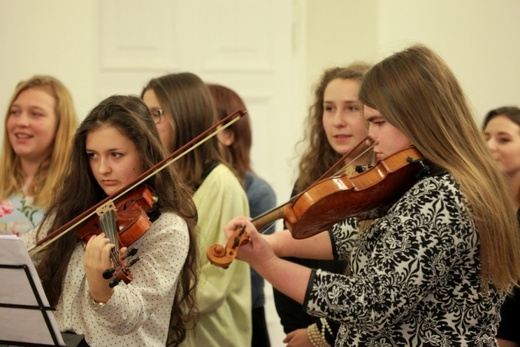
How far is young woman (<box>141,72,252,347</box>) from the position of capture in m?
2.63

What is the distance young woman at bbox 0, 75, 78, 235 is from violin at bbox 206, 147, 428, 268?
135 centimetres

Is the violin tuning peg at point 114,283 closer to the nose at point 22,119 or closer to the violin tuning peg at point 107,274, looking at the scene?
the violin tuning peg at point 107,274

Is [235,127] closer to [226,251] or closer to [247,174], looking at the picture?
[247,174]

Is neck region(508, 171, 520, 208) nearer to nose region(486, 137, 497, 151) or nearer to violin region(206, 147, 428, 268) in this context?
nose region(486, 137, 497, 151)

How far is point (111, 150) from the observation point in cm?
223

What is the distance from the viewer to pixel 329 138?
105 inches

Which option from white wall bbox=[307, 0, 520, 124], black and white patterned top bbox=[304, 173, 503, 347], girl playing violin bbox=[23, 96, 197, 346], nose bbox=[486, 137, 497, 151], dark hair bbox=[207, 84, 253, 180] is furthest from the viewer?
white wall bbox=[307, 0, 520, 124]

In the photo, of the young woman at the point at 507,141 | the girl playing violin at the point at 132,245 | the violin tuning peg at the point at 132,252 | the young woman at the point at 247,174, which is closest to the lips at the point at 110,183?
the girl playing violin at the point at 132,245

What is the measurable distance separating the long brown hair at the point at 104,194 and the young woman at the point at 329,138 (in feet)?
1.22

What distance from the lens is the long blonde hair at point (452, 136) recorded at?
5.77 ft

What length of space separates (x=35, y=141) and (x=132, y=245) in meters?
1.13

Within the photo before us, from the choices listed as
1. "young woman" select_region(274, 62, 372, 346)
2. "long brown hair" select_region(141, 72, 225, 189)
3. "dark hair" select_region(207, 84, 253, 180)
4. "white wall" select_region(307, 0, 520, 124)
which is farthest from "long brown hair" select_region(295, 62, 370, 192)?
"white wall" select_region(307, 0, 520, 124)

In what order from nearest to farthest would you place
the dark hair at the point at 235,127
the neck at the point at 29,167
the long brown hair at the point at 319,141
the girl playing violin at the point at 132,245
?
1. the girl playing violin at the point at 132,245
2. the long brown hair at the point at 319,141
3. the neck at the point at 29,167
4. the dark hair at the point at 235,127

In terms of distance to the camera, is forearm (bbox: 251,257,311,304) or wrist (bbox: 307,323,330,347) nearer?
forearm (bbox: 251,257,311,304)
